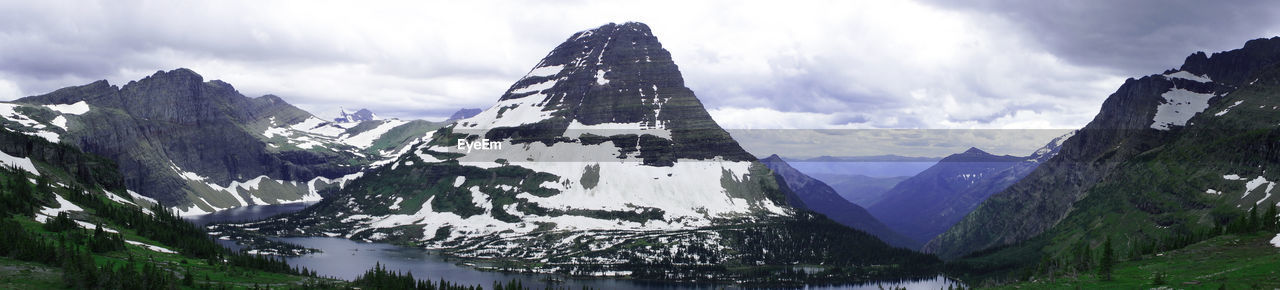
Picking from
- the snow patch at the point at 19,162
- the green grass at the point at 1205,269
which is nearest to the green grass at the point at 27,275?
the snow patch at the point at 19,162

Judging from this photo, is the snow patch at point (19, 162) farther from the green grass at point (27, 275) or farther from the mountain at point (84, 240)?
the green grass at point (27, 275)

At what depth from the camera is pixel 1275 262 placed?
331 ft

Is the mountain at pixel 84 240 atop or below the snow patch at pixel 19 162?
below

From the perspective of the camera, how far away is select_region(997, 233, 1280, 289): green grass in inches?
3831

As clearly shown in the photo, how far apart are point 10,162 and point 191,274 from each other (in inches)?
3495

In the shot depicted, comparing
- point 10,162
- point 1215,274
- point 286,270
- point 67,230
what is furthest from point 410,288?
point 1215,274

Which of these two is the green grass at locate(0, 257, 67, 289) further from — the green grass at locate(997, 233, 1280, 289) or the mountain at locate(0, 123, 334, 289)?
the green grass at locate(997, 233, 1280, 289)

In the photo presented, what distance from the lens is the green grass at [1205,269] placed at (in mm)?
97312

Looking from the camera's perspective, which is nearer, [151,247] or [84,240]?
[84,240]

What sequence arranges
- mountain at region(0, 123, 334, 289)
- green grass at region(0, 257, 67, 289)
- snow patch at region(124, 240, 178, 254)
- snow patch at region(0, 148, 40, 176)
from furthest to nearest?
snow patch at region(0, 148, 40, 176), snow patch at region(124, 240, 178, 254), mountain at region(0, 123, 334, 289), green grass at region(0, 257, 67, 289)

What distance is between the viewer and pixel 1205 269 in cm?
10888

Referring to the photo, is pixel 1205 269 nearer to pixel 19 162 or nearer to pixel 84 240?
pixel 84 240

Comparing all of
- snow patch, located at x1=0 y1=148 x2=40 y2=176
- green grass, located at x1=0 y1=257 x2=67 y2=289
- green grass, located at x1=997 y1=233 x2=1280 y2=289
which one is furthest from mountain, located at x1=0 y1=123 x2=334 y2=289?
green grass, located at x1=997 y1=233 x2=1280 y2=289

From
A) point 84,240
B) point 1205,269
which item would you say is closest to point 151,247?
point 84,240
